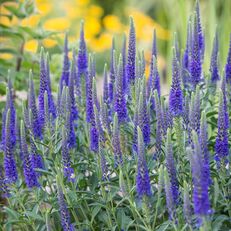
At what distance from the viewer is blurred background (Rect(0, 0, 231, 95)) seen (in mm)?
5660

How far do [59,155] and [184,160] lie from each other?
0.90m

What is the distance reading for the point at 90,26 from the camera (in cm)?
1384

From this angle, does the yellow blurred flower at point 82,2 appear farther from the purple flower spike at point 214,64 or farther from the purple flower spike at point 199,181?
the purple flower spike at point 199,181

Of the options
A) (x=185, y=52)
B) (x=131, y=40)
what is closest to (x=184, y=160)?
(x=131, y=40)

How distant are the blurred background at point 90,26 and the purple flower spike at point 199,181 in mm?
2329

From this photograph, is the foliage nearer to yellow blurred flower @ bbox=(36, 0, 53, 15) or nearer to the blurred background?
the blurred background

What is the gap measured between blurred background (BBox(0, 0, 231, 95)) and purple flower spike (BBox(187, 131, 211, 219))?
233 cm

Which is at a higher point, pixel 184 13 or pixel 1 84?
pixel 184 13

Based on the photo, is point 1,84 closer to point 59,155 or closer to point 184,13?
point 59,155

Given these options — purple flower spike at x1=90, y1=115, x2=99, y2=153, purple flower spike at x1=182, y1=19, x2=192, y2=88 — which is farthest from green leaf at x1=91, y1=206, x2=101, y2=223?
purple flower spike at x1=182, y1=19, x2=192, y2=88

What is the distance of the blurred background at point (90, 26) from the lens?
5.66m

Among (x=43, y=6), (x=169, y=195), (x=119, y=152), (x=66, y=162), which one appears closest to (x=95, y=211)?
(x=66, y=162)

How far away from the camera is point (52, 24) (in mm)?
12711

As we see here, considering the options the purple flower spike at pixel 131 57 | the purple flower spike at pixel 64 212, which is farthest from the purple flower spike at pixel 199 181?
the purple flower spike at pixel 131 57
